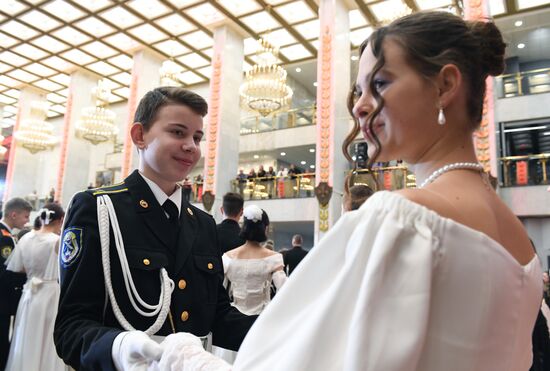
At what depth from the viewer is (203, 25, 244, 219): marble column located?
13109mm

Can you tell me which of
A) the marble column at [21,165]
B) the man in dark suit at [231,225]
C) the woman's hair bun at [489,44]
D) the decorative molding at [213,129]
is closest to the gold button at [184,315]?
the woman's hair bun at [489,44]

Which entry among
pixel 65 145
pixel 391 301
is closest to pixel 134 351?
pixel 391 301

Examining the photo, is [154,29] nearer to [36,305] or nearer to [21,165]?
[21,165]

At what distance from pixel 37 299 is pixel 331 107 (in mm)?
8436

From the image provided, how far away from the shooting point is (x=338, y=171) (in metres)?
11.4

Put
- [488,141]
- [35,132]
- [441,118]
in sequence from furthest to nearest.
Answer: [35,132] → [488,141] → [441,118]

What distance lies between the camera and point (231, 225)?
451 cm

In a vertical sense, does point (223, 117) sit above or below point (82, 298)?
above

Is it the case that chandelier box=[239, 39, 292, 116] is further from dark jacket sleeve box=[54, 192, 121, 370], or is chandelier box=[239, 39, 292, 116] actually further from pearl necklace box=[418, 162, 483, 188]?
Answer: pearl necklace box=[418, 162, 483, 188]

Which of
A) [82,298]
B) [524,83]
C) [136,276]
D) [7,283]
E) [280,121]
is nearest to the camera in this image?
[82,298]

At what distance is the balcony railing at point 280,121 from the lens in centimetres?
1630

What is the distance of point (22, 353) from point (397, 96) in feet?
16.1

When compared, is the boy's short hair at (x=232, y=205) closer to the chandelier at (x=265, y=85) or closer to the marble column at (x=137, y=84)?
the chandelier at (x=265, y=85)

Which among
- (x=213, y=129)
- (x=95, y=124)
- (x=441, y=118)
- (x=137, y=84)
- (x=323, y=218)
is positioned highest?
(x=137, y=84)
